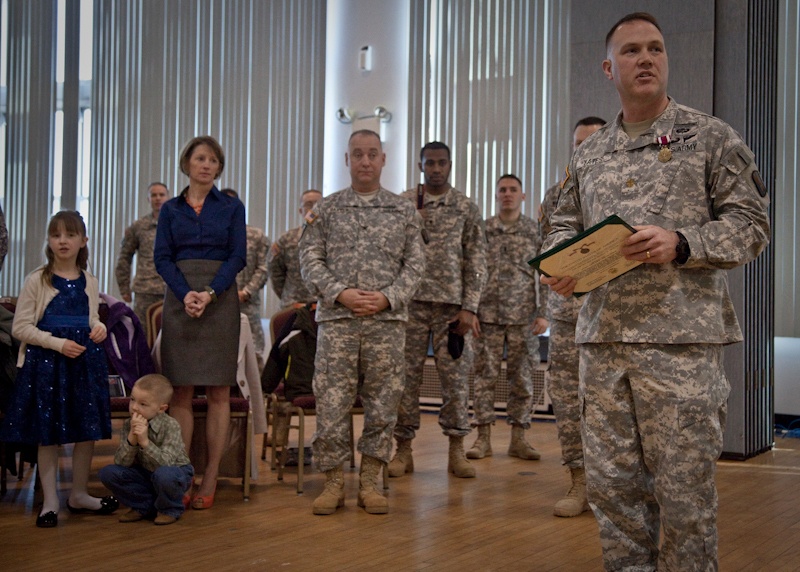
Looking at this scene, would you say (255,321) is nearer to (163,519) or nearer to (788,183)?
(163,519)

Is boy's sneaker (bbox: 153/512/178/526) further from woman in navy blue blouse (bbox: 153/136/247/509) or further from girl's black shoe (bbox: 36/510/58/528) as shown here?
girl's black shoe (bbox: 36/510/58/528)

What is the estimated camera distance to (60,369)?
3.64 metres

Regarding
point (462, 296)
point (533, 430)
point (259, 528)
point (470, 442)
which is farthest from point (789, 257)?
point (259, 528)

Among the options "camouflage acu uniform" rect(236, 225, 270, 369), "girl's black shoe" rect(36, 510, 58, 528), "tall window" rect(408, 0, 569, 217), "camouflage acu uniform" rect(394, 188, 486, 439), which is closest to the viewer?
"girl's black shoe" rect(36, 510, 58, 528)

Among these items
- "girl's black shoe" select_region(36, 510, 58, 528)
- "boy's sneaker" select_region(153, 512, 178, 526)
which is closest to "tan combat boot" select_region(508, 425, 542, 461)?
"boy's sneaker" select_region(153, 512, 178, 526)

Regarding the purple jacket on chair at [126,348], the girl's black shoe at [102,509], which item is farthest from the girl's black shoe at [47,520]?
the purple jacket on chair at [126,348]

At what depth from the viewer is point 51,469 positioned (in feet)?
11.9

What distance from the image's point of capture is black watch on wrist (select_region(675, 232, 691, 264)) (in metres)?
2.12

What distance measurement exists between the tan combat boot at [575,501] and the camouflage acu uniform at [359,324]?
778 mm

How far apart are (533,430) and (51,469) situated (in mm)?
4174

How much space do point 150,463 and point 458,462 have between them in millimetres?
1771

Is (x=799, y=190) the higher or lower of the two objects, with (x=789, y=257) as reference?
higher

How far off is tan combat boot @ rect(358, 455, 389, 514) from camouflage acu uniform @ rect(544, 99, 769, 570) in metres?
1.62

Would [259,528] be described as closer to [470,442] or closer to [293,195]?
[470,442]
